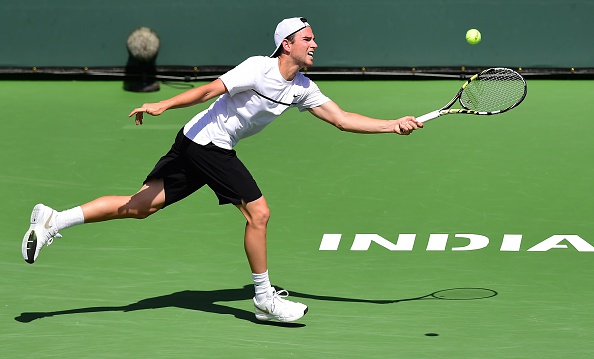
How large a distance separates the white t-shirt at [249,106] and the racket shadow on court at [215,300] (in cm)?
113

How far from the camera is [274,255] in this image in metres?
11.3

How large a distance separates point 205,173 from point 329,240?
2167 mm

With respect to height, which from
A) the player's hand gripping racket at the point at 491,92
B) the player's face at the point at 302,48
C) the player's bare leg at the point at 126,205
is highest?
the player's hand gripping racket at the point at 491,92

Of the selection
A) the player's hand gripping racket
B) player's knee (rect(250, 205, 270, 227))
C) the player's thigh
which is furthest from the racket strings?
the player's thigh

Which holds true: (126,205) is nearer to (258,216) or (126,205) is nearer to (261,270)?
(258,216)

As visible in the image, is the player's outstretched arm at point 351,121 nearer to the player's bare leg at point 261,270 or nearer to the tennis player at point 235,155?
the tennis player at point 235,155

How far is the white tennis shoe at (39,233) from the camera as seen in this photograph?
9820mm

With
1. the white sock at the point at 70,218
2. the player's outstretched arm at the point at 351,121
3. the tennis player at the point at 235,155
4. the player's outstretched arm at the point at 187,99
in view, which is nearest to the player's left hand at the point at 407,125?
the tennis player at the point at 235,155

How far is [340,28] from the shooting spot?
17.8 meters

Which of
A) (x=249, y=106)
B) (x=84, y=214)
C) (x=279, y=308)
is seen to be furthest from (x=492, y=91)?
(x=84, y=214)

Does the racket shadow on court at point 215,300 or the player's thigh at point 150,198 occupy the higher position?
the player's thigh at point 150,198

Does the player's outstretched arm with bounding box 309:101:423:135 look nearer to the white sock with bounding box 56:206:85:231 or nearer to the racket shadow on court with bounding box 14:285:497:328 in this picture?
the racket shadow on court with bounding box 14:285:497:328

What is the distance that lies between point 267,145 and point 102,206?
524cm

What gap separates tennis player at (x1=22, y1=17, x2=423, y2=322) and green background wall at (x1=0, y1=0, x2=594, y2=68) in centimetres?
788
